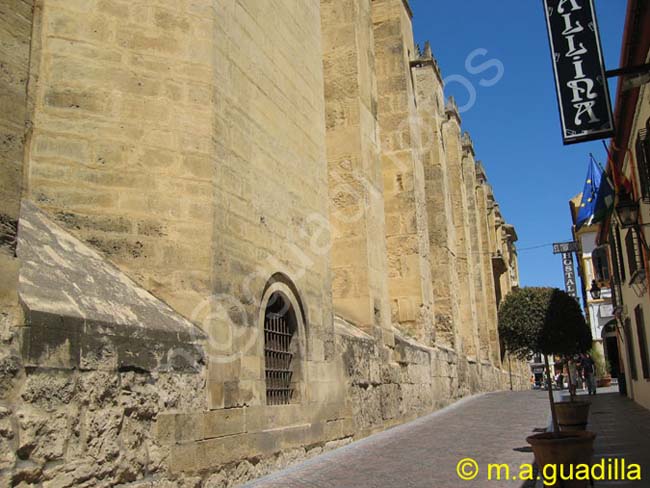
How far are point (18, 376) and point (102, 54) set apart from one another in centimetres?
358

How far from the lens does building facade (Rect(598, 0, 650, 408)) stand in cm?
841

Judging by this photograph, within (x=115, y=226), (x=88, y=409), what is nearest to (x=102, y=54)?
(x=115, y=226)

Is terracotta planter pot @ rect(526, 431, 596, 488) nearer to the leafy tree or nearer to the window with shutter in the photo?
the leafy tree

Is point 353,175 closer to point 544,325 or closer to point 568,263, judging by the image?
point 544,325

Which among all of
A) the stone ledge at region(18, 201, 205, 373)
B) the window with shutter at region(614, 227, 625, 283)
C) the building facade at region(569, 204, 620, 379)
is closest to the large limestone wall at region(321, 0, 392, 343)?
the stone ledge at region(18, 201, 205, 373)

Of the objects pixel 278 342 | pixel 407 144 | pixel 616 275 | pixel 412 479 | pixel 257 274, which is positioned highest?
pixel 407 144

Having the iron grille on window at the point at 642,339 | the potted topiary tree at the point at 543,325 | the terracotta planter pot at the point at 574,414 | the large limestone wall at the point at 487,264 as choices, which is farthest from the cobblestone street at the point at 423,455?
the large limestone wall at the point at 487,264

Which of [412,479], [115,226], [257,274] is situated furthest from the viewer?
[257,274]

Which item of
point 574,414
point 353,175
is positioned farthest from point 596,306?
point 574,414

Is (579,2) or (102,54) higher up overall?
(579,2)

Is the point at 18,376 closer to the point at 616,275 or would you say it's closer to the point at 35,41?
the point at 35,41

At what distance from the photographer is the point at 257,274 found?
7172 mm

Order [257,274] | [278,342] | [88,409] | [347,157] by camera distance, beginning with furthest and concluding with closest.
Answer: [347,157], [278,342], [257,274], [88,409]

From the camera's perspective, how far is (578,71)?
747cm
